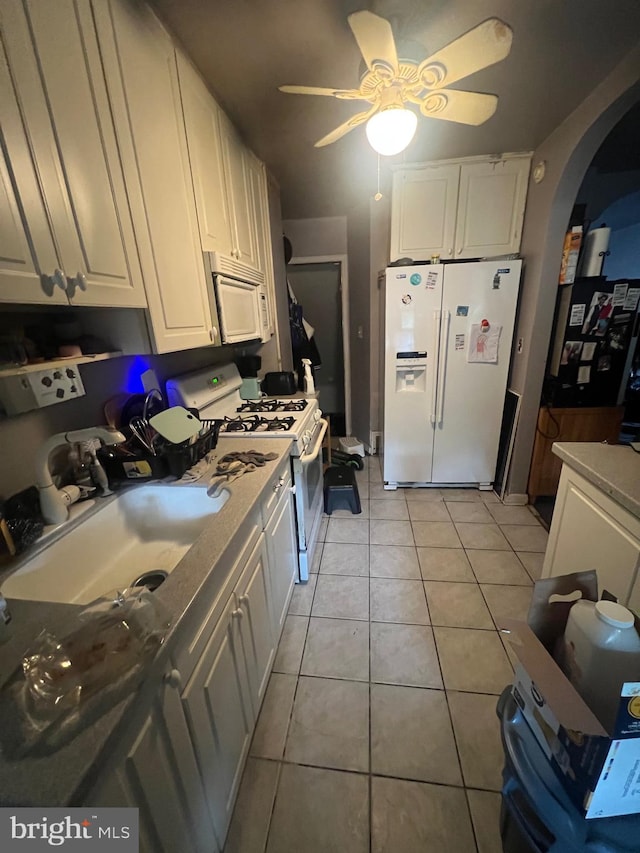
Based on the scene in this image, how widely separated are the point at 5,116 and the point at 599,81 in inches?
96.7

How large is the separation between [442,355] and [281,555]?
73.7 inches

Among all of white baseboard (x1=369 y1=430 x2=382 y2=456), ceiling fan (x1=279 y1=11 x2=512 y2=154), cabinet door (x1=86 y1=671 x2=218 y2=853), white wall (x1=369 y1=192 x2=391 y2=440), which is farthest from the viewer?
white baseboard (x1=369 y1=430 x2=382 y2=456)

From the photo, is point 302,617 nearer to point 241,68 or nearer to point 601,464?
point 601,464

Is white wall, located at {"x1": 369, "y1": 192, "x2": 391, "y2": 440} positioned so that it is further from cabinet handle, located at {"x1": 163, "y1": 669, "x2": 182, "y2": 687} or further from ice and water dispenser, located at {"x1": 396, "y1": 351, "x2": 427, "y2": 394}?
cabinet handle, located at {"x1": 163, "y1": 669, "x2": 182, "y2": 687}

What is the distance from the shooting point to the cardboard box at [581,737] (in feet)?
2.04

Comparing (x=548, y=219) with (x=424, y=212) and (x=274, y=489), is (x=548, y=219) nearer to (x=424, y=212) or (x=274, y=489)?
(x=424, y=212)

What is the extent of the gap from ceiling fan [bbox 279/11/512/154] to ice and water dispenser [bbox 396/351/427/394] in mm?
1365

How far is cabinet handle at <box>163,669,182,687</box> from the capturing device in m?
0.67

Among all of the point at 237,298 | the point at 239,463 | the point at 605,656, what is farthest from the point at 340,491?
the point at 605,656

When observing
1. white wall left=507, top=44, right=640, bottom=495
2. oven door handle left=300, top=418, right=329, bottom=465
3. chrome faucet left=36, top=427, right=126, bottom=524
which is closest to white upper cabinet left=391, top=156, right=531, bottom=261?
white wall left=507, top=44, right=640, bottom=495

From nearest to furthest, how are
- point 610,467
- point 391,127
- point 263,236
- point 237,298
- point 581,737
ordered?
point 581,737
point 610,467
point 391,127
point 237,298
point 263,236

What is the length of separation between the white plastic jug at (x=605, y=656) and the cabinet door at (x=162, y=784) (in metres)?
0.92

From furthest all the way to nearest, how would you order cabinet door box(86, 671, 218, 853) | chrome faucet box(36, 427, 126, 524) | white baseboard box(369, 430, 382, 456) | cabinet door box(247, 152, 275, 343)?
1. white baseboard box(369, 430, 382, 456)
2. cabinet door box(247, 152, 275, 343)
3. chrome faucet box(36, 427, 126, 524)
4. cabinet door box(86, 671, 218, 853)

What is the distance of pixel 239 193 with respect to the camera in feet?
6.05
